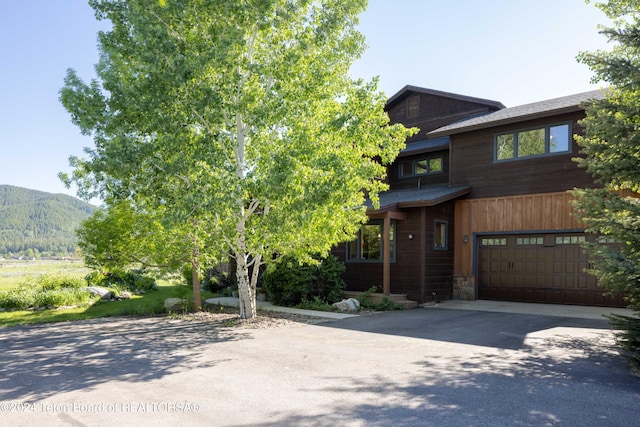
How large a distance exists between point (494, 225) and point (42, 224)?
11044cm

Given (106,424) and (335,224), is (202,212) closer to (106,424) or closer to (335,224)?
(335,224)

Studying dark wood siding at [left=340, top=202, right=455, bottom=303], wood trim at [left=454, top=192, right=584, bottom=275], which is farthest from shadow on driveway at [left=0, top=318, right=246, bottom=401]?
wood trim at [left=454, top=192, right=584, bottom=275]

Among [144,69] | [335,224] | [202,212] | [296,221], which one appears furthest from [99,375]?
[144,69]

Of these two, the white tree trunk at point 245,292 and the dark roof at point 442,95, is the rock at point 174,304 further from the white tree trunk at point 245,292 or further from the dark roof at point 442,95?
the dark roof at point 442,95

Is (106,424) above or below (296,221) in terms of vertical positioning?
below

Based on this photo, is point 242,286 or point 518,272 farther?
point 518,272

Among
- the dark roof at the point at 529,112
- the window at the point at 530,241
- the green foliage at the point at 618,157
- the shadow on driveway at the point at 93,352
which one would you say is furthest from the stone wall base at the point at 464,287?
the shadow on driveway at the point at 93,352

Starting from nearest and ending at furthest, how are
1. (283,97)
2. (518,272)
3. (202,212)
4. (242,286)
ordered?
(202,212)
(283,97)
(242,286)
(518,272)

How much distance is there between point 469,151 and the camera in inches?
620

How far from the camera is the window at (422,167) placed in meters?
17.2

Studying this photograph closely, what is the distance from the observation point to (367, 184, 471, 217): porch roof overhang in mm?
13945

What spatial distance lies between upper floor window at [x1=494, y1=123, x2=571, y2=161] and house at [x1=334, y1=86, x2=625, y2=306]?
0.03 metres

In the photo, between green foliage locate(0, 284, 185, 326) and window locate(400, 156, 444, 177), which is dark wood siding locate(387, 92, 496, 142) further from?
green foliage locate(0, 284, 185, 326)

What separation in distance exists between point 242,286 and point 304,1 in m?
6.83
